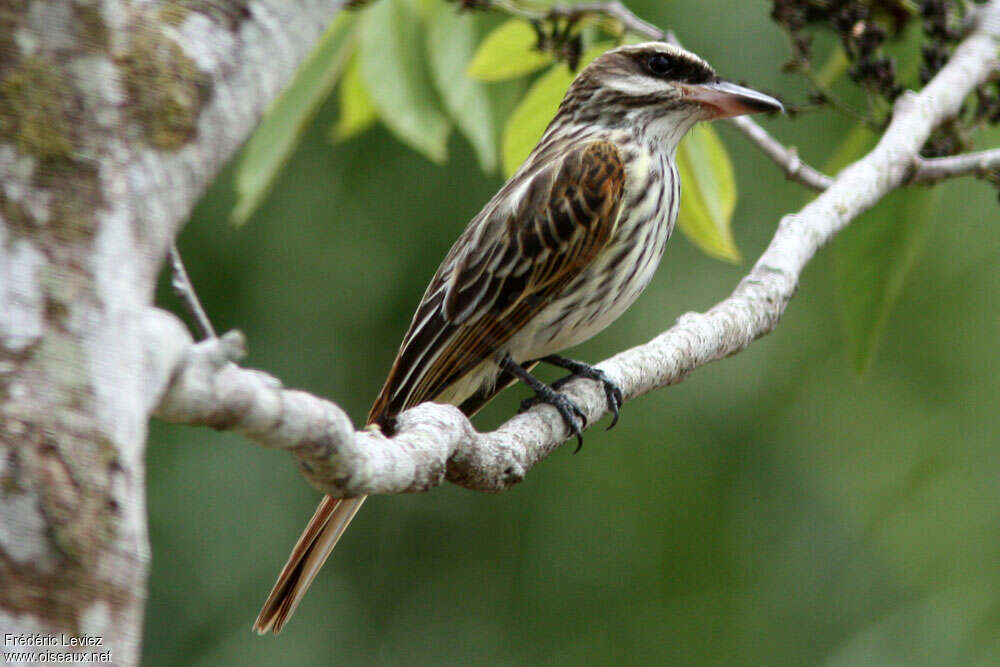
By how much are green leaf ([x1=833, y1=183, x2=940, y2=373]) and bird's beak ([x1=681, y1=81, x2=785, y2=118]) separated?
354mm

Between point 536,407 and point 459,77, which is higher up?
point 459,77

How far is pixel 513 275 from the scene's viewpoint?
2.97 metres

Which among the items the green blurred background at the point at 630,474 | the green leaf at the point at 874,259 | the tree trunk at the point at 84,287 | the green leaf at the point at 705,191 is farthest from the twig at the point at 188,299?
the green blurred background at the point at 630,474

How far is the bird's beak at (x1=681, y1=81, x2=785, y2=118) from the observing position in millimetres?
2961

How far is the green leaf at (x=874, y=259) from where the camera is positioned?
2840 mm

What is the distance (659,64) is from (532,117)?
1.66 ft

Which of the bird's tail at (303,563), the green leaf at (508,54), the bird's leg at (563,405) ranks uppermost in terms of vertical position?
the green leaf at (508,54)

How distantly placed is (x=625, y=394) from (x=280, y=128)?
94 centimetres

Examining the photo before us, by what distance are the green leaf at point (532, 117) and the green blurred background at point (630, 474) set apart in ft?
7.62

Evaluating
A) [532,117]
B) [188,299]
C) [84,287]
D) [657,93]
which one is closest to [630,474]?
[657,93]

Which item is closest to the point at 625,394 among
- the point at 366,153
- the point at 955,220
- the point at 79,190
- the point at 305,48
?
the point at 305,48

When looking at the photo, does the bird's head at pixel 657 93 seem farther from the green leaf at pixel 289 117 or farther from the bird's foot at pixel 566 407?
the bird's foot at pixel 566 407

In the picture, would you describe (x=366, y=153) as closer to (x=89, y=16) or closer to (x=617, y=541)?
(x=617, y=541)

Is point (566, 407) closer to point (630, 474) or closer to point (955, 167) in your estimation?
point (955, 167)
